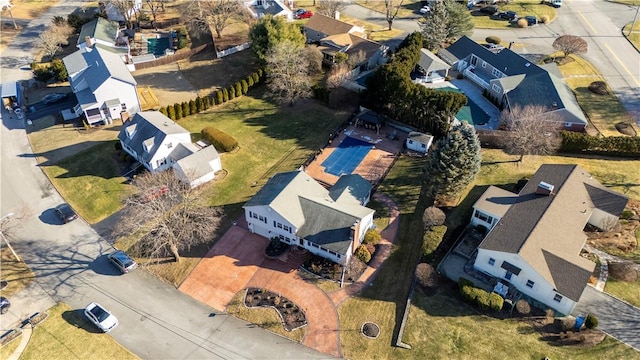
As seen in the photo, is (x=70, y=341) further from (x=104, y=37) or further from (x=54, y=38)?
(x=54, y=38)

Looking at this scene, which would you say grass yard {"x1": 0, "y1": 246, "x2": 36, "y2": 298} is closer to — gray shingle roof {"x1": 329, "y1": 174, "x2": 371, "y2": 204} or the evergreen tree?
gray shingle roof {"x1": 329, "y1": 174, "x2": 371, "y2": 204}

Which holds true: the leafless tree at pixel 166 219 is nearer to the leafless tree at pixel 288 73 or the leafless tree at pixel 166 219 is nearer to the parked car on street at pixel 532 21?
the leafless tree at pixel 288 73

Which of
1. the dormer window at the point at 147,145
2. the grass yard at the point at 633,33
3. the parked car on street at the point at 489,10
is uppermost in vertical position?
the parked car on street at the point at 489,10

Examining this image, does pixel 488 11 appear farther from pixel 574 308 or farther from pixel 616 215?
pixel 574 308

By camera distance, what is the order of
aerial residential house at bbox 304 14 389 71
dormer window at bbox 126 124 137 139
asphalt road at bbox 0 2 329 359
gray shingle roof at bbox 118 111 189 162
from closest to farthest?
asphalt road at bbox 0 2 329 359 → gray shingle roof at bbox 118 111 189 162 → dormer window at bbox 126 124 137 139 → aerial residential house at bbox 304 14 389 71

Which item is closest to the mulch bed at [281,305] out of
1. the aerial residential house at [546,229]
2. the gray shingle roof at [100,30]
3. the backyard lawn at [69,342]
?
the backyard lawn at [69,342]

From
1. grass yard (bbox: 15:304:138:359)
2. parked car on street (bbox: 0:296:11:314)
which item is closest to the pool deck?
grass yard (bbox: 15:304:138:359)

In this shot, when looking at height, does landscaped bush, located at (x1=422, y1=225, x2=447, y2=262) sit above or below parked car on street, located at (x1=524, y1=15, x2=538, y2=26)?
below
